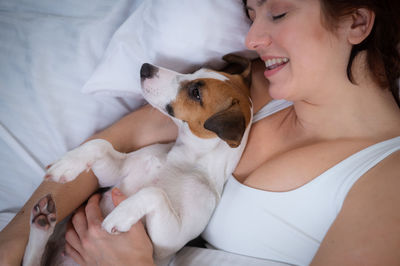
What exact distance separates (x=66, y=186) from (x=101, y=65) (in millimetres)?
595

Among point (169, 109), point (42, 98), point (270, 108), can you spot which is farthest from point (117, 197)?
point (270, 108)

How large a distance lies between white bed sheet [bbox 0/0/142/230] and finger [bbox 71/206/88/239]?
1.16ft

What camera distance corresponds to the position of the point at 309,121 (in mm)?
1389

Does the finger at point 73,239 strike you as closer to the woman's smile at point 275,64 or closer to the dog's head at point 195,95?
the dog's head at point 195,95

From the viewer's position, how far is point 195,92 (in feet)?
4.47

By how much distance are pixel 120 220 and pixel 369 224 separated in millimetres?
836

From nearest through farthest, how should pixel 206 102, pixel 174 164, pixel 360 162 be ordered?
pixel 360 162 < pixel 206 102 < pixel 174 164

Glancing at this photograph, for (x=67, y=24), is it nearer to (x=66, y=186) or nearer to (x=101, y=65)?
(x=101, y=65)

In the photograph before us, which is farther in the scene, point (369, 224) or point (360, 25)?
point (360, 25)

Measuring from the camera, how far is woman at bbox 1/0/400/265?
3.54 feet

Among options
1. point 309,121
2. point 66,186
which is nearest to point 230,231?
point 309,121

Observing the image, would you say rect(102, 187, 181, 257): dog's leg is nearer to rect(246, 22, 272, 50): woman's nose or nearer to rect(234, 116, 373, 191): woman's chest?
rect(234, 116, 373, 191): woman's chest

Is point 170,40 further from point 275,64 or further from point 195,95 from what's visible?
point 275,64

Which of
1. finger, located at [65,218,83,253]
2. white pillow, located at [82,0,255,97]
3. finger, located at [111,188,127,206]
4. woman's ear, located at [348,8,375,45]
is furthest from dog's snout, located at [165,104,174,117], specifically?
woman's ear, located at [348,8,375,45]
